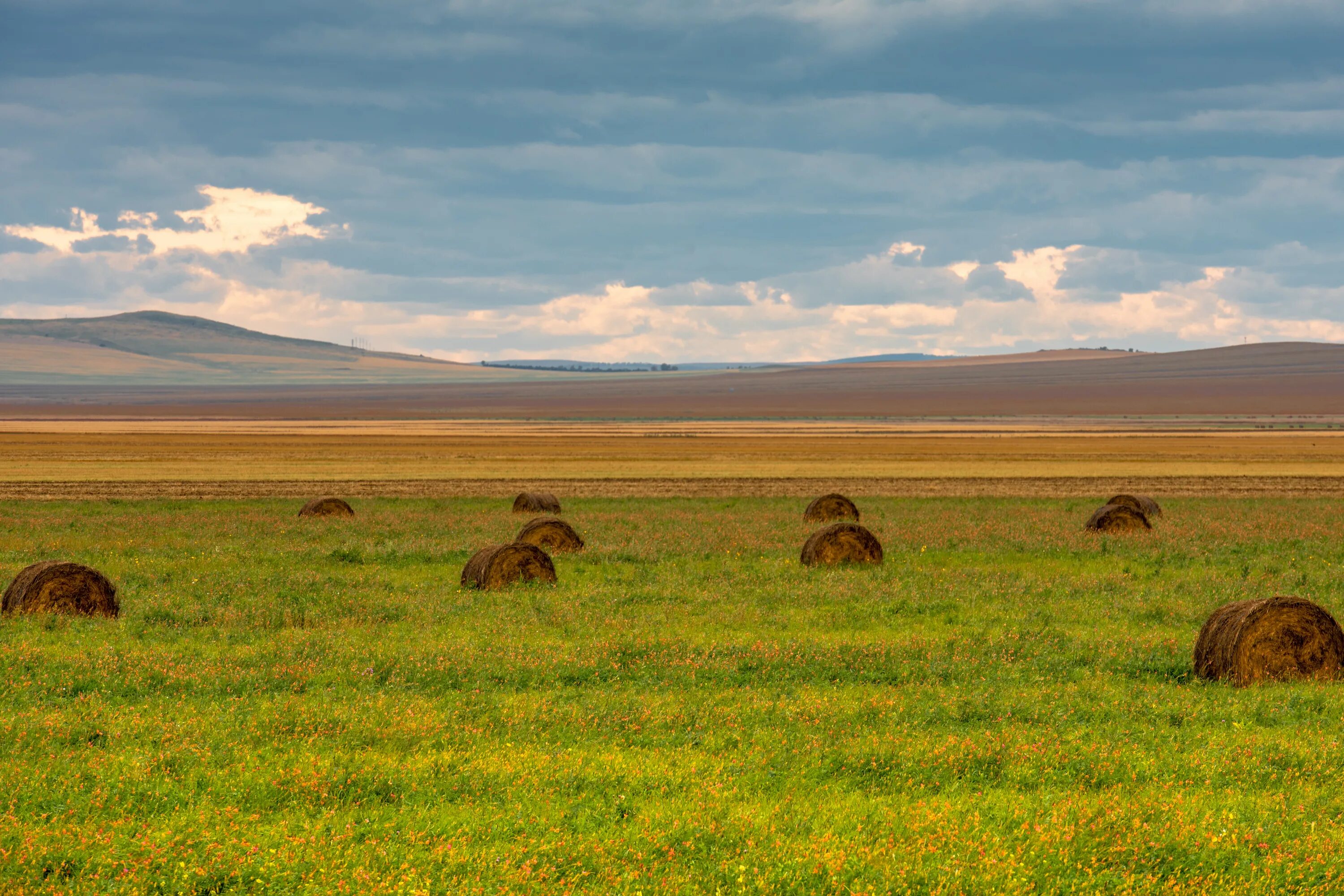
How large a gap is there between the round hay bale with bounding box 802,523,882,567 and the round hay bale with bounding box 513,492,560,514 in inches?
603

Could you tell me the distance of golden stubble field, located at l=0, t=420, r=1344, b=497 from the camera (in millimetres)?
52969

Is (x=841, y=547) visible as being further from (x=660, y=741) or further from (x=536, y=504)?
(x=536, y=504)

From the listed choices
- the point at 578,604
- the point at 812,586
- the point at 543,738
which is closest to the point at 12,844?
the point at 543,738

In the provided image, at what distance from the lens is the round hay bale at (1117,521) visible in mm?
32438

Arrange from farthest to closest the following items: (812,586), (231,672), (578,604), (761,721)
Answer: (812,586)
(578,604)
(231,672)
(761,721)

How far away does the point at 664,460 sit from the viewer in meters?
74.8

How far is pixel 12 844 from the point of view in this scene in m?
8.83

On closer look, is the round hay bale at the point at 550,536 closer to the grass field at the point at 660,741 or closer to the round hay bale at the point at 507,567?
the grass field at the point at 660,741

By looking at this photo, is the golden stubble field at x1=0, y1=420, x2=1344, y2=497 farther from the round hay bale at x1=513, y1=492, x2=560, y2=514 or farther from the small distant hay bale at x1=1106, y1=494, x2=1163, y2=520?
the small distant hay bale at x1=1106, y1=494, x2=1163, y2=520

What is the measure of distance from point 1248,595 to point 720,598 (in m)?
10.1

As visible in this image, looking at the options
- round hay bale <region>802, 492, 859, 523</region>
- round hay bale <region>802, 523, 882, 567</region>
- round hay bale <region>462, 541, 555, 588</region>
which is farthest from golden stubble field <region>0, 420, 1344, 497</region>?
round hay bale <region>462, 541, 555, 588</region>

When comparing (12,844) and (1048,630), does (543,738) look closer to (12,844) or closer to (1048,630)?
(12,844)

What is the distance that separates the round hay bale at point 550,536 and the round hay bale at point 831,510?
10.6m

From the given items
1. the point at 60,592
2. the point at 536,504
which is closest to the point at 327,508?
the point at 536,504
